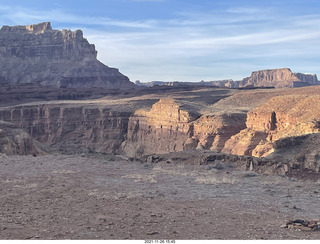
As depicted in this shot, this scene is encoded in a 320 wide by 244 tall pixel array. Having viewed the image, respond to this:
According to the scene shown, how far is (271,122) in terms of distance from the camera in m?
39.3

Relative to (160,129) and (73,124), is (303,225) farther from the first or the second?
(73,124)

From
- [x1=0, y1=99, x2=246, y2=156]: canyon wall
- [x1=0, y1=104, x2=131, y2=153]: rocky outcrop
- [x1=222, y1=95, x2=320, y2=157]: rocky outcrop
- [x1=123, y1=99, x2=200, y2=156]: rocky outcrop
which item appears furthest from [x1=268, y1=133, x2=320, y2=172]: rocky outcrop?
[x1=0, y1=104, x2=131, y2=153]: rocky outcrop

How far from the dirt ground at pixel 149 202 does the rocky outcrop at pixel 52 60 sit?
14010 cm

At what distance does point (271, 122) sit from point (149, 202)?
28.2 metres

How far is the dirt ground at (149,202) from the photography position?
10.3 m

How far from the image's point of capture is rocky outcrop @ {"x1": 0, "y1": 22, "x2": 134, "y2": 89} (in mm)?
160750

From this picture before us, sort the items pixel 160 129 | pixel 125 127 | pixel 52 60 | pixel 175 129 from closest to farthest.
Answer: pixel 175 129 → pixel 160 129 → pixel 125 127 → pixel 52 60

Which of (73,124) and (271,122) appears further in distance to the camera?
(73,124)

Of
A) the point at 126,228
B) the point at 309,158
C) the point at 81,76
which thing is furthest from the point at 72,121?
the point at 81,76

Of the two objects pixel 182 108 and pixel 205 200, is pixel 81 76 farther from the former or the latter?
pixel 205 200

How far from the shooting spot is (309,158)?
18391mm

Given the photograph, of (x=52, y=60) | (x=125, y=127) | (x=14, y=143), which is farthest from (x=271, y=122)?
(x=52, y=60)

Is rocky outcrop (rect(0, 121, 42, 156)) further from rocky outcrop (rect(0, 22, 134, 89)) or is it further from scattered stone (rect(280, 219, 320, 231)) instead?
rocky outcrop (rect(0, 22, 134, 89))

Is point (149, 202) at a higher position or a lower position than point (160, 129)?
higher
